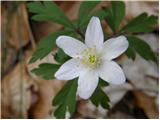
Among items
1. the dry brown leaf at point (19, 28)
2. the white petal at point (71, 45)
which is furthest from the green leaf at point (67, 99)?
the dry brown leaf at point (19, 28)

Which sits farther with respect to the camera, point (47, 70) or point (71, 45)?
point (47, 70)

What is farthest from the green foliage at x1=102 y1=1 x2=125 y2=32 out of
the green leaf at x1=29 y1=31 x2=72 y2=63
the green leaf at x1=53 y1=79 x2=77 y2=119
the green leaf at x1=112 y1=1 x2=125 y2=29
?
the green leaf at x1=53 y1=79 x2=77 y2=119

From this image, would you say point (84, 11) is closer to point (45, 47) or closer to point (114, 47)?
point (45, 47)

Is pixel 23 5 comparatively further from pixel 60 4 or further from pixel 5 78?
pixel 5 78

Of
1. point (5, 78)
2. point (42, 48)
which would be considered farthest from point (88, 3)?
point (5, 78)

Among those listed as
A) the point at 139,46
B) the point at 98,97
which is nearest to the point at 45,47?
the point at 98,97
